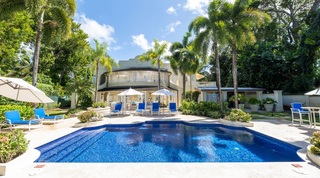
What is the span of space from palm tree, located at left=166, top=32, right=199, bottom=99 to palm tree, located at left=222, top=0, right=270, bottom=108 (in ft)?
24.5

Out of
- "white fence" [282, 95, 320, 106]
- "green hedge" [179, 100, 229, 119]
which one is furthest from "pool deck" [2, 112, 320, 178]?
"white fence" [282, 95, 320, 106]

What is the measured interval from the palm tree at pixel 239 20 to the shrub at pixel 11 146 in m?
14.7

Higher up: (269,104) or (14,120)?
(269,104)

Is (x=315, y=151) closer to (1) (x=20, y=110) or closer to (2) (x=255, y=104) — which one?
(1) (x=20, y=110)

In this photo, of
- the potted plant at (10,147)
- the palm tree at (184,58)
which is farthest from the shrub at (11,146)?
the palm tree at (184,58)

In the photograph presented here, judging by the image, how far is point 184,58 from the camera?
22828 mm

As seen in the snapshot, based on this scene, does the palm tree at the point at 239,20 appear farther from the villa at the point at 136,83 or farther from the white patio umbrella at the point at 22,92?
the white patio umbrella at the point at 22,92

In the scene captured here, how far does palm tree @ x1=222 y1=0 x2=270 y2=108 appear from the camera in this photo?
14422 millimetres

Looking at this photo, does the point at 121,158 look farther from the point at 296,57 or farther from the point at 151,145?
the point at 296,57

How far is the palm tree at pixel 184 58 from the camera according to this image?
22.4 m

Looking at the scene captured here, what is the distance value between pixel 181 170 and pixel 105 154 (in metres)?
3.90

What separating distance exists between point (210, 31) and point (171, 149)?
12666 millimetres

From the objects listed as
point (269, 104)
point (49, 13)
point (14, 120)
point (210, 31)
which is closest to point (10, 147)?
point (14, 120)

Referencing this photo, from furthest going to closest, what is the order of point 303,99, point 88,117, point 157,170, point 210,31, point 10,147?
point 303,99
point 210,31
point 88,117
point 10,147
point 157,170
